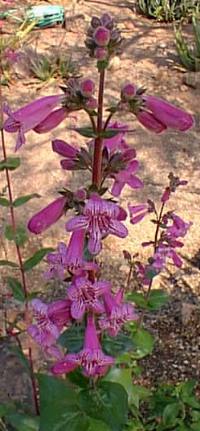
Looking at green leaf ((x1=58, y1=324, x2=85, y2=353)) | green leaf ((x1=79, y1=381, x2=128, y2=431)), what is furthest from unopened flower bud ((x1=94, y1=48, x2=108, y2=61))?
green leaf ((x1=79, y1=381, x2=128, y2=431))

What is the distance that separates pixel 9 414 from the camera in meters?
2.15

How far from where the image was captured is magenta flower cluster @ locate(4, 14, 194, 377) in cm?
137

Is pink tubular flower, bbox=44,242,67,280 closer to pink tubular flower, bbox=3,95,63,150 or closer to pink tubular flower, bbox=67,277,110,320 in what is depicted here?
pink tubular flower, bbox=67,277,110,320

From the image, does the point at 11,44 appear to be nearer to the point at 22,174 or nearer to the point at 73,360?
the point at 22,174

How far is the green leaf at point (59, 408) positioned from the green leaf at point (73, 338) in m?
0.15

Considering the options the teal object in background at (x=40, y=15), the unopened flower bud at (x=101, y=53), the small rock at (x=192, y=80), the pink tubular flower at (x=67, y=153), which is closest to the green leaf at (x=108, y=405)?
the pink tubular flower at (x=67, y=153)

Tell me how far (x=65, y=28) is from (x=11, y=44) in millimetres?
733

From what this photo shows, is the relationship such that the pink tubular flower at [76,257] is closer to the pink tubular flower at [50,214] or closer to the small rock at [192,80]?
the pink tubular flower at [50,214]

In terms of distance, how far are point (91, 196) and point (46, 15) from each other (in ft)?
15.1

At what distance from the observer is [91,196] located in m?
1.44

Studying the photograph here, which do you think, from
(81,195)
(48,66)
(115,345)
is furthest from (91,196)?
(48,66)

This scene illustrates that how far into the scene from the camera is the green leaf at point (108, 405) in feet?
5.44

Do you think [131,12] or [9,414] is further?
[131,12]

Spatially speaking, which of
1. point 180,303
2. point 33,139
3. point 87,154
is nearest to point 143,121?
point 87,154
